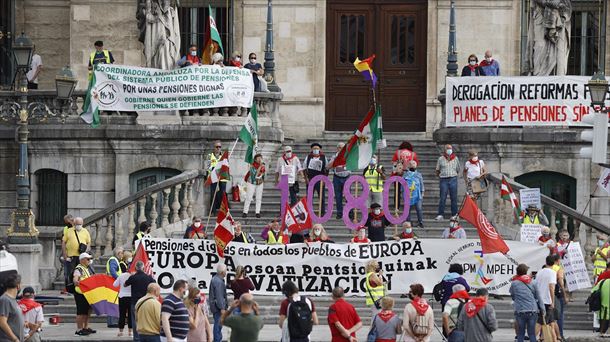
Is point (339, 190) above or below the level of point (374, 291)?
above

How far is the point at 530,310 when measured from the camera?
29.3 m

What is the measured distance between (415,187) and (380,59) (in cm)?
838

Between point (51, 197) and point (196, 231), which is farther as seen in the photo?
point (51, 197)

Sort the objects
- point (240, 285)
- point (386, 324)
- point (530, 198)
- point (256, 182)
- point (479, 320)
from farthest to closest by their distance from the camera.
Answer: point (256, 182) < point (530, 198) < point (240, 285) < point (479, 320) < point (386, 324)

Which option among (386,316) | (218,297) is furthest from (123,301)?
(386,316)

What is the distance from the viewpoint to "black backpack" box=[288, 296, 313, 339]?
2620cm

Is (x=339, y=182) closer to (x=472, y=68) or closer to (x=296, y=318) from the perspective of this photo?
(x=472, y=68)

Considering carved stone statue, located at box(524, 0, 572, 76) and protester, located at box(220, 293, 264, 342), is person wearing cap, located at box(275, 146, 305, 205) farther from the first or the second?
protester, located at box(220, 293, 264, 342)

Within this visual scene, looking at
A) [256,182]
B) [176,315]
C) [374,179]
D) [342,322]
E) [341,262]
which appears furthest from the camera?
[256,182]

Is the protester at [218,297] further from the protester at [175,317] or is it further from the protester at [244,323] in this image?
the protester at [244,323]

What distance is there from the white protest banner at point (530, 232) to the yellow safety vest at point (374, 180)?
13.0 feet

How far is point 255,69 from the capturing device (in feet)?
132

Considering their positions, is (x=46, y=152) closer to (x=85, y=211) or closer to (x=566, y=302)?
(x=85, y=211)

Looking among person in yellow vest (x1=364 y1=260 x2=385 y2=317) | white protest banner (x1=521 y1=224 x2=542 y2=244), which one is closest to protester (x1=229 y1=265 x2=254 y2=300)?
person in yellow vest (x1=364 y1=260 x2=385 y2=317)
